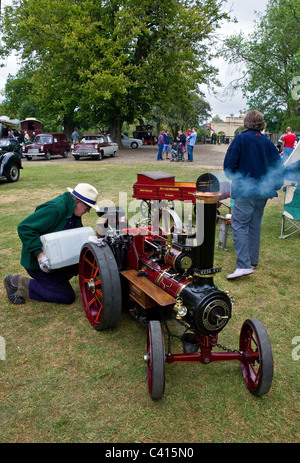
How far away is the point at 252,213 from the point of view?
4.40 meters

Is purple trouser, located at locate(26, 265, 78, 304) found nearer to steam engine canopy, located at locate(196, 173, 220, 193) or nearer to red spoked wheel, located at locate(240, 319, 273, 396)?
red spoked wheel, located at locate(240, 319, 273, 396)

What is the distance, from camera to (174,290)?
2664 mm

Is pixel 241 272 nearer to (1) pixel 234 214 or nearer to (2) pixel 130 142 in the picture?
(1) pixel 234 214

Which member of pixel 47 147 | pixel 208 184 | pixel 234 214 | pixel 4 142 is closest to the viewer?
pixel 208 184

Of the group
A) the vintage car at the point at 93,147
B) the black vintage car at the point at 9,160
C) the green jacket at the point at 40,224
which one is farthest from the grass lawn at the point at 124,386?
the vintage car at the point at 93,147

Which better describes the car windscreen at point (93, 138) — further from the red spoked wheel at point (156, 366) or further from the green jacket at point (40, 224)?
the red spoked wheel at point (156, 366)

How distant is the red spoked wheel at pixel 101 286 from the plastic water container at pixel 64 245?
0.13 metres

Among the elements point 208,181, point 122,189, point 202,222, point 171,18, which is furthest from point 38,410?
point 171,18

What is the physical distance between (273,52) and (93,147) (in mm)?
19264

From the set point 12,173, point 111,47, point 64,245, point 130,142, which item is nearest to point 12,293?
point 64,245

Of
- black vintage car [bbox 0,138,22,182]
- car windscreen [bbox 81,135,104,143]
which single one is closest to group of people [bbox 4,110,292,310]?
black vintage car [bbox 0,138,22,182]

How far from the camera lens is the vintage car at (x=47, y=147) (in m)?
19.6

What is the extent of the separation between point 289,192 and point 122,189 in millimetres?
5432

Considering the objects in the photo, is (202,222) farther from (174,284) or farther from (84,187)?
(84,187)
